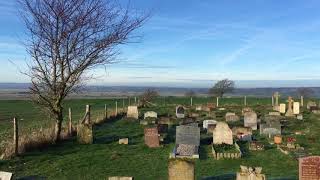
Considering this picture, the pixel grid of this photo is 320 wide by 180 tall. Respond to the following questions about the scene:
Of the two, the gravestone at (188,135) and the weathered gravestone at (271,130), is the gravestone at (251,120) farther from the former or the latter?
the gravestone at (188,135)

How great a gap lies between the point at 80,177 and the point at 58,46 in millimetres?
8331

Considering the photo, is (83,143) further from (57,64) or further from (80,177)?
(80,177)

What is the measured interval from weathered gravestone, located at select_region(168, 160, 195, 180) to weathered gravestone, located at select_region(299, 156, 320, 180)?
3.05 m

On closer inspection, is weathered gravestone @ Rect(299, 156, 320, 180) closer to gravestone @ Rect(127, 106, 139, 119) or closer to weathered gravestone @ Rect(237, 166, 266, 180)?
weathered gravestone @ Rect(237, 166, 266, 180)

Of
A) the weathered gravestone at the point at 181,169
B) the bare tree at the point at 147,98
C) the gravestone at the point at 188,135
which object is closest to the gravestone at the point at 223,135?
the gravestone at the point at 188,135

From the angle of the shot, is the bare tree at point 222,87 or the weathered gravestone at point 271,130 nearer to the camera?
the weathered gravestone at point 271,130

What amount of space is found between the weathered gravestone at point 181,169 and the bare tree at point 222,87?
67.0 meters

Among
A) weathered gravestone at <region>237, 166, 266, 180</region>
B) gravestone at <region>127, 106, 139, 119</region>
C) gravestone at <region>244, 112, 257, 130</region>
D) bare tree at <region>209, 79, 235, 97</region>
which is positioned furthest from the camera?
bare tree at <region>209, 79, 235, 97</region>

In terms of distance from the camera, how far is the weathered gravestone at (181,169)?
13.8 m

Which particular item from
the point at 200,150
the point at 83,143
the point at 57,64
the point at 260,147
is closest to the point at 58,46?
the point at 57,64

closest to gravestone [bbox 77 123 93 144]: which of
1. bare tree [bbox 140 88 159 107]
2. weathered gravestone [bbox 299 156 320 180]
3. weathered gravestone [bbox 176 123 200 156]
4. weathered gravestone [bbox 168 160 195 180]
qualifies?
weathered gravestone [bbox 176 123 200 156]

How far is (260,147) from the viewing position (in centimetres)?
2159

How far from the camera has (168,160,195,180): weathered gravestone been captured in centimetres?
1380

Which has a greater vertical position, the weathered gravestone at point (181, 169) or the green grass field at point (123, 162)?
the weathered gravestone at point (181, 169)
